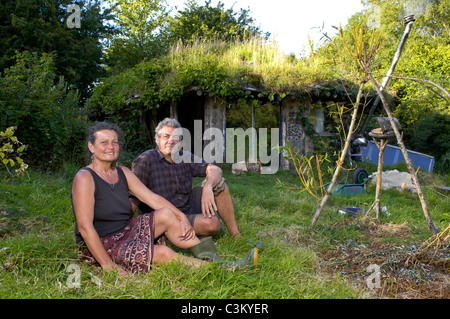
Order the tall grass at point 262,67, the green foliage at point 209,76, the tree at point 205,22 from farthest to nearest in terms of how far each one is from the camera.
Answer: the tree at point 205,22 < the tall grass at point 262,67 < the green foliage at point 209,76

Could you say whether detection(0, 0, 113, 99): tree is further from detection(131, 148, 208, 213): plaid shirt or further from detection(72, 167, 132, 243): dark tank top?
detection(72, 167, 132, 243): dark tank top

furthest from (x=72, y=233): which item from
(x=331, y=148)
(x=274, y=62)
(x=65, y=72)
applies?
(x=65, y=72)

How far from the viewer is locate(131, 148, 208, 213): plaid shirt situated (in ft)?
9.87

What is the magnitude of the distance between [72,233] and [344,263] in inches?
95.5

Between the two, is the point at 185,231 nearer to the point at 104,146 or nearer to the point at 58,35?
the point at 104,146

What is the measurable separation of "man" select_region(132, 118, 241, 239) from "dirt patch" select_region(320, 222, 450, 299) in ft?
3.27

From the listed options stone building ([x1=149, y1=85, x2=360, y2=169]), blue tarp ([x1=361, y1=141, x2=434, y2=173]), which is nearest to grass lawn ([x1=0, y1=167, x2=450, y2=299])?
stone building ([x1=149, y1=85, x2=360, y2=169])

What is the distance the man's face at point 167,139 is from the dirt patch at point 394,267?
5.44 feet

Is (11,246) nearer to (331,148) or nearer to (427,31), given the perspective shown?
(331,148)

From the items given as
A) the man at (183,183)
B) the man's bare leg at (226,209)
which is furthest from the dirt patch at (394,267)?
the man at (183,183)

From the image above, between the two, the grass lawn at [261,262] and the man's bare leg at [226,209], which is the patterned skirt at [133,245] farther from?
the man's bare leg at [226,209]

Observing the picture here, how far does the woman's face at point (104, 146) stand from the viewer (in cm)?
248

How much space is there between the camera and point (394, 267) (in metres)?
2.65

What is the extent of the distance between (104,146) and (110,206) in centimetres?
44
